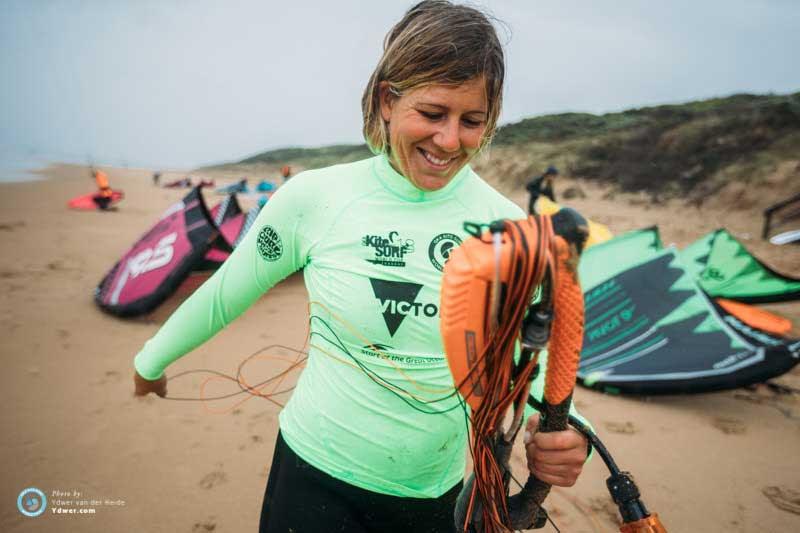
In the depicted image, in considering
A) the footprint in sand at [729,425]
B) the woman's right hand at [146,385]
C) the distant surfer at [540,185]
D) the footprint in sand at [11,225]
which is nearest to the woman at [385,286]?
the woman's right hand at [146,385]

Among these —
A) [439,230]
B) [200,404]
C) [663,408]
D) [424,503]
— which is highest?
[439,230]

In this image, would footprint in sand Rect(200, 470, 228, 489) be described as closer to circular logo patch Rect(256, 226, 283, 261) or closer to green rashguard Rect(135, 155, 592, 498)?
green rashguard Rect(135, 155, 592, 498)

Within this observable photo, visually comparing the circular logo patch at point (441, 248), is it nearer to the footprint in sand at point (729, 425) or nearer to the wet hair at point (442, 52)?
the wet hair at point (442, 52)

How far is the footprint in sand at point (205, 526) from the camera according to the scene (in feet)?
8.40

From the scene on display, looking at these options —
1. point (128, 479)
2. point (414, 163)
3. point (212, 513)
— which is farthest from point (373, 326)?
point (128, 479)

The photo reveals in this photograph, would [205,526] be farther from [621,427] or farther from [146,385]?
[621,427]

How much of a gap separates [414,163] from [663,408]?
4.06 metres

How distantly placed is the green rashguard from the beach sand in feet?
6.19

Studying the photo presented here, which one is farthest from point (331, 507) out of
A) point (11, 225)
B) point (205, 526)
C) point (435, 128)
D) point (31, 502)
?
point (11, 225)

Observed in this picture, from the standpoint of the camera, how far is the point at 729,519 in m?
2.79

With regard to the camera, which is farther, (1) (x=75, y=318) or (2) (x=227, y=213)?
(2) (x=227, y=213)

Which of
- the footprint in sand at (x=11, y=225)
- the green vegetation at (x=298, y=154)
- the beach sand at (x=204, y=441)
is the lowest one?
the green vegetation at (x=298, y=154)

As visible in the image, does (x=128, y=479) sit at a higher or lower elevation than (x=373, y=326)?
lower

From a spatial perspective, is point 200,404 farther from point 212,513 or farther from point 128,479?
point 212,513
